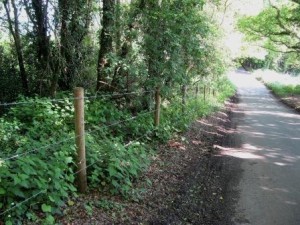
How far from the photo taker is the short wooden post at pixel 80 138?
451 centimetres

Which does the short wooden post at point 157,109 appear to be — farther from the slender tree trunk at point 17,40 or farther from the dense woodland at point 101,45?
the slender tree trunk at point 17,40

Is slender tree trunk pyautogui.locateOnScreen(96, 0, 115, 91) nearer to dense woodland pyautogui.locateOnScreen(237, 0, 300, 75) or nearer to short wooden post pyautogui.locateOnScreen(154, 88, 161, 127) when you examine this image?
short wooden post pyautogui.locateOnScreen(154, 88, 161, 127)

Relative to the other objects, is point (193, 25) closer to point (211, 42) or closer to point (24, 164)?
point (211, 42)

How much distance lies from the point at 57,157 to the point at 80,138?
43 cm

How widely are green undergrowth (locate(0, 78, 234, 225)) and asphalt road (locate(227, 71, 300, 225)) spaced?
6.33 ft

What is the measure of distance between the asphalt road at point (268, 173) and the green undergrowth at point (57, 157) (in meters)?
1.93

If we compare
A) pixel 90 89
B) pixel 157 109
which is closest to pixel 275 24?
pixel 90 89

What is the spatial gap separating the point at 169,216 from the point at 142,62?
4.44 meters

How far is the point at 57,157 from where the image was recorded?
14.4 feet

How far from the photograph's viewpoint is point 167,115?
10.5 meters

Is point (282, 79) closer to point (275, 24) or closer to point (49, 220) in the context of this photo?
point (275, 24)

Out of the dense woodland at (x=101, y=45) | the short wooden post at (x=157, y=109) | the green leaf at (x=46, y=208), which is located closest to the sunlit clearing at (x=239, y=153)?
the short wooden post at (x=157, y=109)

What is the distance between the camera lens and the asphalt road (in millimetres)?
5516

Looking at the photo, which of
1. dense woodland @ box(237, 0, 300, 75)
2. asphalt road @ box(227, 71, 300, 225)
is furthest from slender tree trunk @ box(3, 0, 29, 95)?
dense woodland @ box(237, 0, 300, 75)
